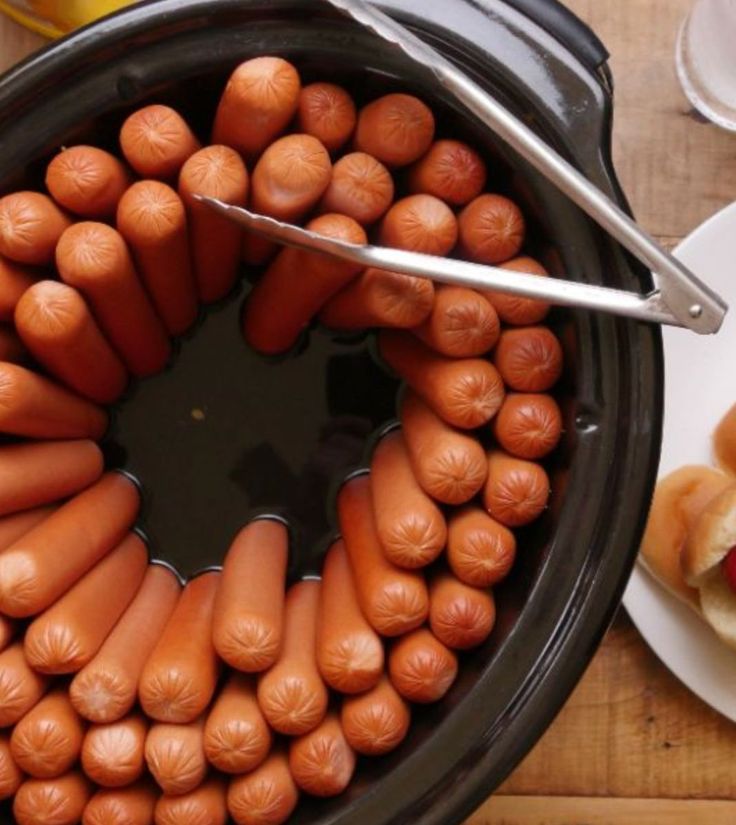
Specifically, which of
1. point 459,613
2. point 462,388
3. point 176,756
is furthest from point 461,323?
point 176,756

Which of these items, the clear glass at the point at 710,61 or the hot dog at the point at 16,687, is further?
the clear glass at the point at 710,61

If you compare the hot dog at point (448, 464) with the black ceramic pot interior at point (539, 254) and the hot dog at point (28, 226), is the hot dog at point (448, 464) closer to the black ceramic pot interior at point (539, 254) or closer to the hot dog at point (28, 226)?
the black ceramic pot interior at point (539, 254)

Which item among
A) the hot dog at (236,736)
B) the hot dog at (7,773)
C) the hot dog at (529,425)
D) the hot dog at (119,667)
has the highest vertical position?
the hot dog at (529,425)

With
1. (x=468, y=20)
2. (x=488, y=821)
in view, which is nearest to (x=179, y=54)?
(x=468, y=20)

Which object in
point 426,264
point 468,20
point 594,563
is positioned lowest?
point 594,563

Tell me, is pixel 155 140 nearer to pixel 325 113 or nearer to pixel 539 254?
pixel 325 113

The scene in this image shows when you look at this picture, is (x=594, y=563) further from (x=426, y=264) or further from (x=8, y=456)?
(x=8, y=456)

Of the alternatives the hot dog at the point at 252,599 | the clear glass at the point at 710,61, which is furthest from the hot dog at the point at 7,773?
the clear glass at the point at 710,61
